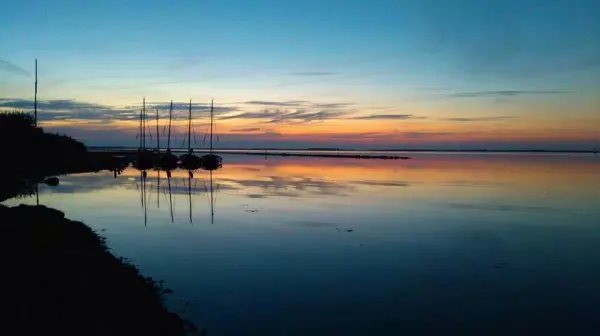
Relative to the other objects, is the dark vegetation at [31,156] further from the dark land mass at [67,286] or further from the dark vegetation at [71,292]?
the dark vegetation at [71,292]

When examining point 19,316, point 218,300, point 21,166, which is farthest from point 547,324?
point 21,166

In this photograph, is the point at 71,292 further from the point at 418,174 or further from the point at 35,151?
the point at 418,174

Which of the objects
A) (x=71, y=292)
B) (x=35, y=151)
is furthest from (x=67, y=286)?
(x=35, y=151)

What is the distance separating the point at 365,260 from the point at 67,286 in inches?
387

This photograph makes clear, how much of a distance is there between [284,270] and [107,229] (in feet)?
35.0

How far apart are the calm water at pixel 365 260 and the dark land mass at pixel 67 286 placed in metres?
1.17

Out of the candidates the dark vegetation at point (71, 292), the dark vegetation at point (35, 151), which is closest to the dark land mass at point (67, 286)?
the dark vegetation at point (71, 292)

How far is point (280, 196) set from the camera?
3859cm

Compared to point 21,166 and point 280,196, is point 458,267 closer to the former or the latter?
point 280,196

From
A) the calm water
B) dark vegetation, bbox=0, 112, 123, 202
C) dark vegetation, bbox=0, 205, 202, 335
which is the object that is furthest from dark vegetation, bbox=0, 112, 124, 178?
dark vegetation, bbox=0, 205, 202, 335

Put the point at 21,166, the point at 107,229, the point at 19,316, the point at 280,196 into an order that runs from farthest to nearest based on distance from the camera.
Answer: the point at 21,166 → the point at 280,196 → the point at 107,229 → the point at 19,316

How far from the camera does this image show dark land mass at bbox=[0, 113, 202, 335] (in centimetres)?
917

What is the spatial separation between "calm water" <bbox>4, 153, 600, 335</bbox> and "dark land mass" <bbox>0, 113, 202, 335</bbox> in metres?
1.17

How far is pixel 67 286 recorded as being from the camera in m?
11.4
